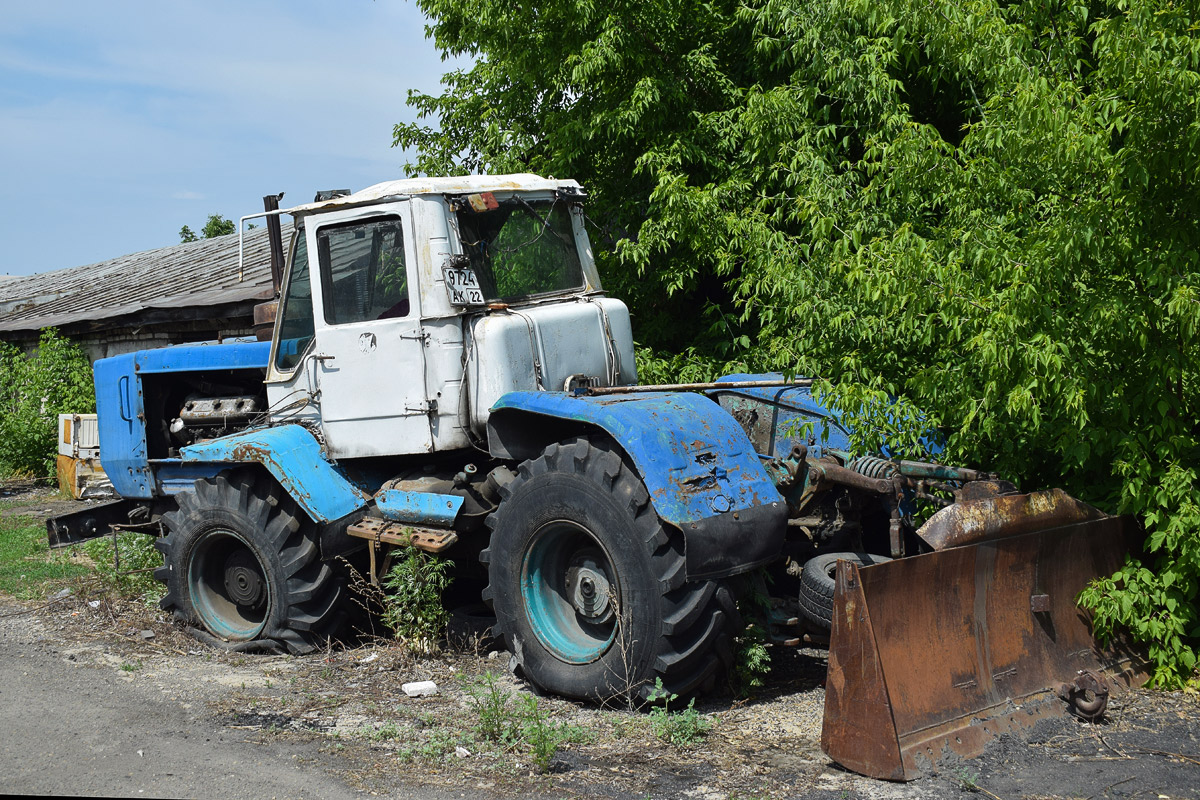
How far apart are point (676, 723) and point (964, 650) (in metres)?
1.34

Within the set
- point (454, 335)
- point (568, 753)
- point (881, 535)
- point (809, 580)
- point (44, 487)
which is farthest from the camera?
point (44, 487)

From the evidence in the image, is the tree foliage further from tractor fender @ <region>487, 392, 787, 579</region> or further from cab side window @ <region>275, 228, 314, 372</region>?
cab side window @ <region>275, 228, 314, 372</region>

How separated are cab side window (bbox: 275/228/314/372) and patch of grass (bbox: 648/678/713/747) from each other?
130 inches

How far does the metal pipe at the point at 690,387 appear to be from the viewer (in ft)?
18.9

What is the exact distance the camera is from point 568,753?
4531 millimetres

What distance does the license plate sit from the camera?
18.7ft

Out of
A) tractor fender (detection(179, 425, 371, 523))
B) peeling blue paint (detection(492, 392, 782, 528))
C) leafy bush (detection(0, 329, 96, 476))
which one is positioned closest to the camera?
peeling blue paint (detection(492, 392, 782, 528))

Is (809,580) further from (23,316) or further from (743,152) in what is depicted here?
(23,316)

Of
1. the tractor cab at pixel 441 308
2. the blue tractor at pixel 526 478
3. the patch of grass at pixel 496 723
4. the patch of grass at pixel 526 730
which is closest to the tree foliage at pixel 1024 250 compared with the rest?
the blue tractor at pixel 526 478

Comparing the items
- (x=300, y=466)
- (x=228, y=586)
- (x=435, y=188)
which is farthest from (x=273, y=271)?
(x=228, y=586)

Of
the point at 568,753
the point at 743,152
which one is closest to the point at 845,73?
the point at 743,152

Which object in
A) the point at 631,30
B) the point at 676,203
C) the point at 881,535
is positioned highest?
the point at 631,30

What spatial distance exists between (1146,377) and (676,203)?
4544 millimetres

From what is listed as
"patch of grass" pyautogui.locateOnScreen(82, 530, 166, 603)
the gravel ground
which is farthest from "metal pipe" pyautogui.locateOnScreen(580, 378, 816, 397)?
"patch of grass" pyautogui.locateOnScreen(82, 530, 166, 603)
